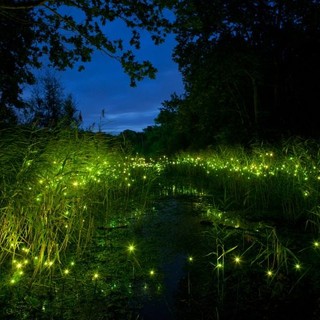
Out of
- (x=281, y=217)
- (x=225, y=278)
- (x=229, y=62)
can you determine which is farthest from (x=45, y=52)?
(x=229, y=62)

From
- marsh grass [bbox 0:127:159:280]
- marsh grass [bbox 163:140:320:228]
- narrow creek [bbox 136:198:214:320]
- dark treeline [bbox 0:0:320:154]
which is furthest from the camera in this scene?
dark treeline [bbox 0:0:320:154]

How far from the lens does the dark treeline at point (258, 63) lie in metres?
15.3

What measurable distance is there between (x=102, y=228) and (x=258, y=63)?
1121 centimetres

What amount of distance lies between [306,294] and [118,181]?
5871mm

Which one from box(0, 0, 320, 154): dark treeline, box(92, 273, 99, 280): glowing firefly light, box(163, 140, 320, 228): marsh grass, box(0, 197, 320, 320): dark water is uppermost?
box(0, 0, 320, 154): dark treeline

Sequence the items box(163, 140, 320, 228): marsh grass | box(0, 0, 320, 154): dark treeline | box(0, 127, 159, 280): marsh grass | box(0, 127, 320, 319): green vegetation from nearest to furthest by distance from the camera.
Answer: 1. box(0, 127, 320, 319): green vegetation
2. box(0, 127, 159, 280): marsh grass
3. box(163, 140, 320, 228): marsh grass
4. box(0, 0, 320, 154): dark treeline

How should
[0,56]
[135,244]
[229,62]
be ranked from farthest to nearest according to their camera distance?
[229,62] → [0,56] → [135,244]

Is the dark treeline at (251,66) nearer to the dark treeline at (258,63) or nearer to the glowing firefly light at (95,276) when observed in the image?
the dark treeline at (258,63)

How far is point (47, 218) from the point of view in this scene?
4109 millimetres

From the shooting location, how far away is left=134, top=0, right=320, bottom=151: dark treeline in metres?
15.3

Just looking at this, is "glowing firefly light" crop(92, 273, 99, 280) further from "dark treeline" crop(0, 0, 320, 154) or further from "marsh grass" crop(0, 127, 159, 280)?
"dark treeline" crop(0, 0, 320, 154)

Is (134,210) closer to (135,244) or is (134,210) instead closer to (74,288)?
(135,244)

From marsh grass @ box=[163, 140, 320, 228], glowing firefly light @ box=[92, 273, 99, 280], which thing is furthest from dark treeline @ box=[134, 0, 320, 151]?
glowing firefly light @ box=[92, 273, 99, 280]

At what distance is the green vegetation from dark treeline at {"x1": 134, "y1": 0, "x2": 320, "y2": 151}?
8.20 metres
